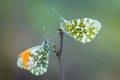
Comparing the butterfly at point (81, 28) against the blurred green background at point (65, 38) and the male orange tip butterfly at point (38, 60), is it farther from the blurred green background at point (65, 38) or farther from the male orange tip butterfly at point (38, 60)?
the blurred green background at point (65, 38)

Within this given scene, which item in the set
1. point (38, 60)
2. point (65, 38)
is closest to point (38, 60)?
point (38, 60)

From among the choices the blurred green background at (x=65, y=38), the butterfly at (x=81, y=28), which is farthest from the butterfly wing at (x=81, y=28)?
the blurred green background at (x=65, y=38)

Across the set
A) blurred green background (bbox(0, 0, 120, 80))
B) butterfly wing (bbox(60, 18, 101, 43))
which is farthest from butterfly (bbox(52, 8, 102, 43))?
blurred green background (bbox(0, 0, 120, 80))

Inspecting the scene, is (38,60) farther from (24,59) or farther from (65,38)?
(65,38)

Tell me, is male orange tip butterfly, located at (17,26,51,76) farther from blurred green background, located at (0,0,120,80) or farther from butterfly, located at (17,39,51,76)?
blurred green background, located at (0,0,120,80)
